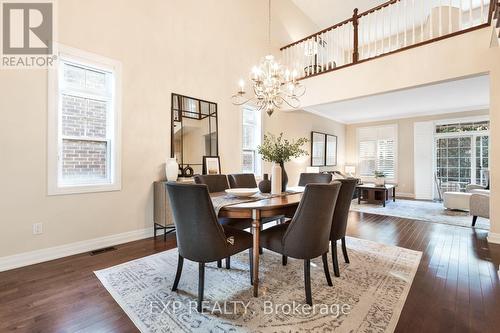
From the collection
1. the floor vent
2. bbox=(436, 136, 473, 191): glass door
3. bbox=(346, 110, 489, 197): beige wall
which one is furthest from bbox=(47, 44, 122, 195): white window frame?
bbox=(436, 136, 473, 191): glass door

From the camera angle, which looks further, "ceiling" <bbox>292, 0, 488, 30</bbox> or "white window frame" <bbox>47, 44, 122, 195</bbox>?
"ceiling" <bbox>292, 0, 488, 30</bbox>

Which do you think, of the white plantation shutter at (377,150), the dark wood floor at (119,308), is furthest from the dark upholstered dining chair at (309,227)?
the white plantation shutter at (377,150)

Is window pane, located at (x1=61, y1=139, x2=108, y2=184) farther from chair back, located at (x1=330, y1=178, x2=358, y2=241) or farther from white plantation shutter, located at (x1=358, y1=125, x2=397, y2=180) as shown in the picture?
white plantation shutter, located at (x1=358, y1=125, x2=397, y2=180)

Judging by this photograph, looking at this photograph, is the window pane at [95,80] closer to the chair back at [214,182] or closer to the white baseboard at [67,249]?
the chair back at [214,182]

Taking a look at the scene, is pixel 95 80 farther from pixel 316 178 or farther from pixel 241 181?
pixel 316 178

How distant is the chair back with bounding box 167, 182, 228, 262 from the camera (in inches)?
66.8

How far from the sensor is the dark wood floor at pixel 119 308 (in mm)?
1630

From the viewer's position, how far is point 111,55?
3156 millimetres

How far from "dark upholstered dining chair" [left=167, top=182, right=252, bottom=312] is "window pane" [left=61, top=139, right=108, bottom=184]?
1952 millimetres

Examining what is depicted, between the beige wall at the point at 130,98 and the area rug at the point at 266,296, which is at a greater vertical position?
the beige wall at the point at 130,98

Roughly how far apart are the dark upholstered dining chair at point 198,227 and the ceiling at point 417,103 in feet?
13.6

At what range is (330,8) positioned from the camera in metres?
6.58

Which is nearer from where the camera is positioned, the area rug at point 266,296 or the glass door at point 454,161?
the area rug at point 266,296

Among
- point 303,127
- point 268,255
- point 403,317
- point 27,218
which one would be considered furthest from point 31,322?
point 303,127
